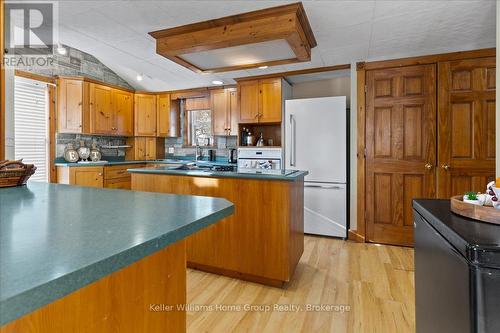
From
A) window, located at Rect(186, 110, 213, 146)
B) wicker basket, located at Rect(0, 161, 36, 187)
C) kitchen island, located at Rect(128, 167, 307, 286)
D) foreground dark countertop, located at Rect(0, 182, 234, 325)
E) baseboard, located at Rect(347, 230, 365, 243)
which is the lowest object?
baseboard, located at Rect(347, 230, 365, 243)

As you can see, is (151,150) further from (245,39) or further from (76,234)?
(76,234)

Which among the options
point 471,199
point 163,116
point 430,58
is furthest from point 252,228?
point 163,116

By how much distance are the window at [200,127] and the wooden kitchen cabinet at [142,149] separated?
73cm

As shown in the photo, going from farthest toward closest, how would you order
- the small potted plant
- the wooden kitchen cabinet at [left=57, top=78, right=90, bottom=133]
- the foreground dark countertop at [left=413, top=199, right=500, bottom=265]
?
1. the wooden kitchen cabinet at [left=57, top=78, right=90, bottom=133]
2. the small potted plant
3. the foreground dark countertop at [left=413, top=199, right=500, bottom=265]

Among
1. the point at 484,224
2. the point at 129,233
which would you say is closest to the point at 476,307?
the point at 484,224

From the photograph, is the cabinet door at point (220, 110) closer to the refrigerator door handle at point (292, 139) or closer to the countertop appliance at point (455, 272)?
the refrigerator door handle at point (292, 139)

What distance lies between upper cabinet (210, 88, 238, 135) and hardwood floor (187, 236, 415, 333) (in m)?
2.52

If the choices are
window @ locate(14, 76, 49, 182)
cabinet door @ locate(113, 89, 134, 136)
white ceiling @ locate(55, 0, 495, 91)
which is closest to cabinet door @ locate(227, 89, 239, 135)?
white ceiling @ locate(55, 0, 495, 91)

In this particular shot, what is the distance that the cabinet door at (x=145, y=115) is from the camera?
5.15 meters

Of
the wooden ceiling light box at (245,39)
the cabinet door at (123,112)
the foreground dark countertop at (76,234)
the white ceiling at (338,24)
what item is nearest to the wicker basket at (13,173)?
the foreground dark countertop at (76,234)

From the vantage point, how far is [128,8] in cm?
219

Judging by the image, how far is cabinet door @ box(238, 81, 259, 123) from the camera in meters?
4.10

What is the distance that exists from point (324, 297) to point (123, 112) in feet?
14.9

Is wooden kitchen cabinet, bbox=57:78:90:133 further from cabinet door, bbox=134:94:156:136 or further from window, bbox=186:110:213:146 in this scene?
window, bbox=186:110:213:146
